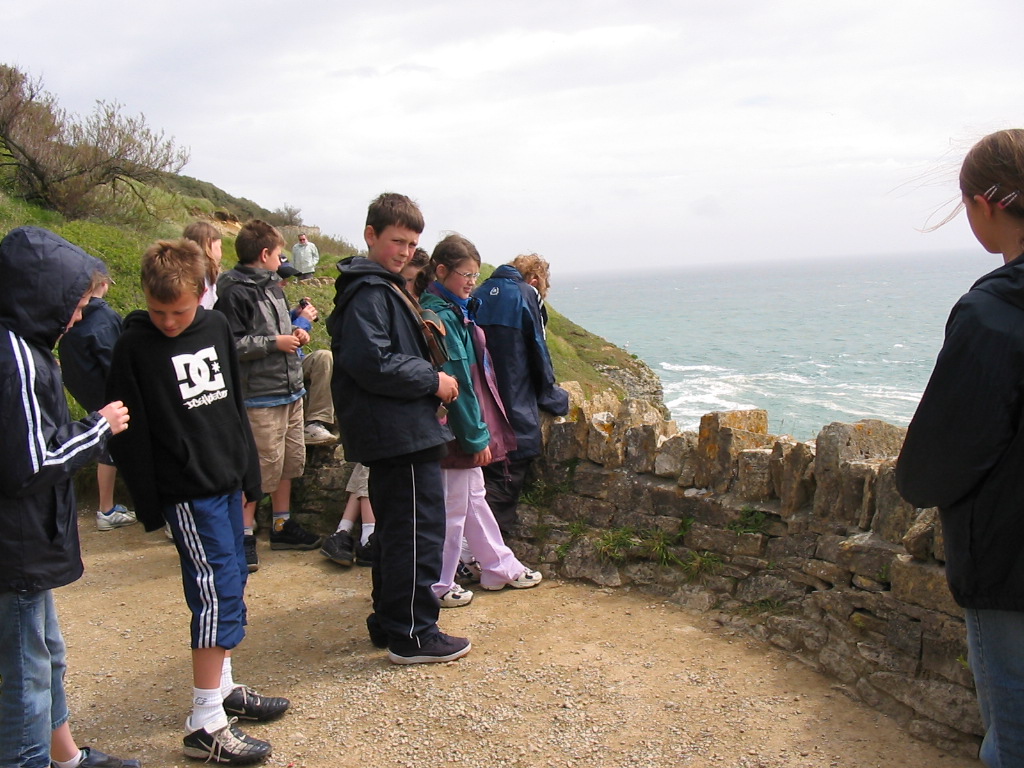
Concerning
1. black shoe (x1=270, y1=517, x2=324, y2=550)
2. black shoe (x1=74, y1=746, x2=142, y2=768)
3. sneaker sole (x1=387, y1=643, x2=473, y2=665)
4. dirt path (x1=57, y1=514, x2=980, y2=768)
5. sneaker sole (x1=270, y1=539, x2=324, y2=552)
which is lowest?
dirt path (x1=57, y1=514, x2=980, y2=768)

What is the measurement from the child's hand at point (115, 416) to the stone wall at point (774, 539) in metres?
2.80

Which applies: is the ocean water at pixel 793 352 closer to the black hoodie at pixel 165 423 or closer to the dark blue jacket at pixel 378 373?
the dark blue jacket at pixel 378 373

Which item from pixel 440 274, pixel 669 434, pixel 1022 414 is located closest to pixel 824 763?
pixel 1022 414

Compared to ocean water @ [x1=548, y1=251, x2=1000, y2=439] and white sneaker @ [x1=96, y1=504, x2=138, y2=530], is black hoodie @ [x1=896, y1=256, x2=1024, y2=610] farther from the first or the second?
white sneaker @ [x1=96, y1=504, x2=138, y2=530]

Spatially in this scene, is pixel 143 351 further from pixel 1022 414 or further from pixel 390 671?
pixel 1022 414

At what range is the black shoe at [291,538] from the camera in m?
5.85

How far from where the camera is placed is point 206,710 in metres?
3.41

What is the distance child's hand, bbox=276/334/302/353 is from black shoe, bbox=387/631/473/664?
7.08 feet

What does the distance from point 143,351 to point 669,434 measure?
314 centimetres

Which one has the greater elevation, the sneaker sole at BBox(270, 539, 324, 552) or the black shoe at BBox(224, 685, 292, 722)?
the sneaker sole at BBox(270, 539, 324, 552)

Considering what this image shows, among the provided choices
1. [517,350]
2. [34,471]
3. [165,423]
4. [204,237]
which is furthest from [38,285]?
[517,350]

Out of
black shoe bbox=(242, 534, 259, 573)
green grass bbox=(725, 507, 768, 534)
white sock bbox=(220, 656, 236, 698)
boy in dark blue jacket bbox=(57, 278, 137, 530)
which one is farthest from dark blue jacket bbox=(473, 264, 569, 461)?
boy in dark blue jacket bbox=(57, 278, 137, 530)

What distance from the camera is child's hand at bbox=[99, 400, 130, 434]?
3.08 metres

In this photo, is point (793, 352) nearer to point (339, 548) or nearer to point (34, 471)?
point (339, 548)
